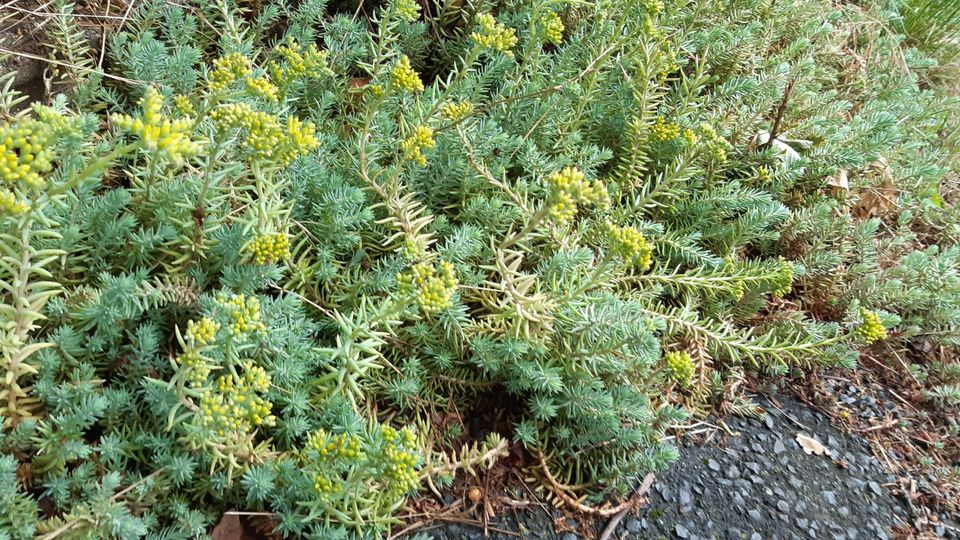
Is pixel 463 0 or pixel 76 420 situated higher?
pixel 463 0

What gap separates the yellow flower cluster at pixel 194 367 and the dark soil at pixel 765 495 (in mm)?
836

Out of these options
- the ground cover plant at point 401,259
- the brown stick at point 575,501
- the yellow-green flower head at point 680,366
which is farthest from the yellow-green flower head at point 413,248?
the yellow-green flower head at point 680,366

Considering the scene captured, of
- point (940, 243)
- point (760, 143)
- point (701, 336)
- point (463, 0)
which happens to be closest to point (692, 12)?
point (760, 143)

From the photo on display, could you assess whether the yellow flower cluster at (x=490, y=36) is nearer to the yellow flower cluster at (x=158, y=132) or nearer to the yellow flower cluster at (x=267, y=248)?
the yellow flower cluster at (x=267, y=248)

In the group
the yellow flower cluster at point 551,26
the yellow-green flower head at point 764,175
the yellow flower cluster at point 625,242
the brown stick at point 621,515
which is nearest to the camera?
the yellow flower cluster at point 625,242

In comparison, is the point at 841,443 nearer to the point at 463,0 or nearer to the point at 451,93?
the point at 451,93

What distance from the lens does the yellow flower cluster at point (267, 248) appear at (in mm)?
2064

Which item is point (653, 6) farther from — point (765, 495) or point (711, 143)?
point (765, 495)

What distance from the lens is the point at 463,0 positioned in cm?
343

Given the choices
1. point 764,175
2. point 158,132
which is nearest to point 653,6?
Answer: point 764,175

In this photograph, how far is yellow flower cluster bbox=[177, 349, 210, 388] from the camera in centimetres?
174

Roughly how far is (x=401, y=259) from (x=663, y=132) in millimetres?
1238

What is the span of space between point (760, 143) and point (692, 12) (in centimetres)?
71

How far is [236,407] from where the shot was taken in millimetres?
1781
